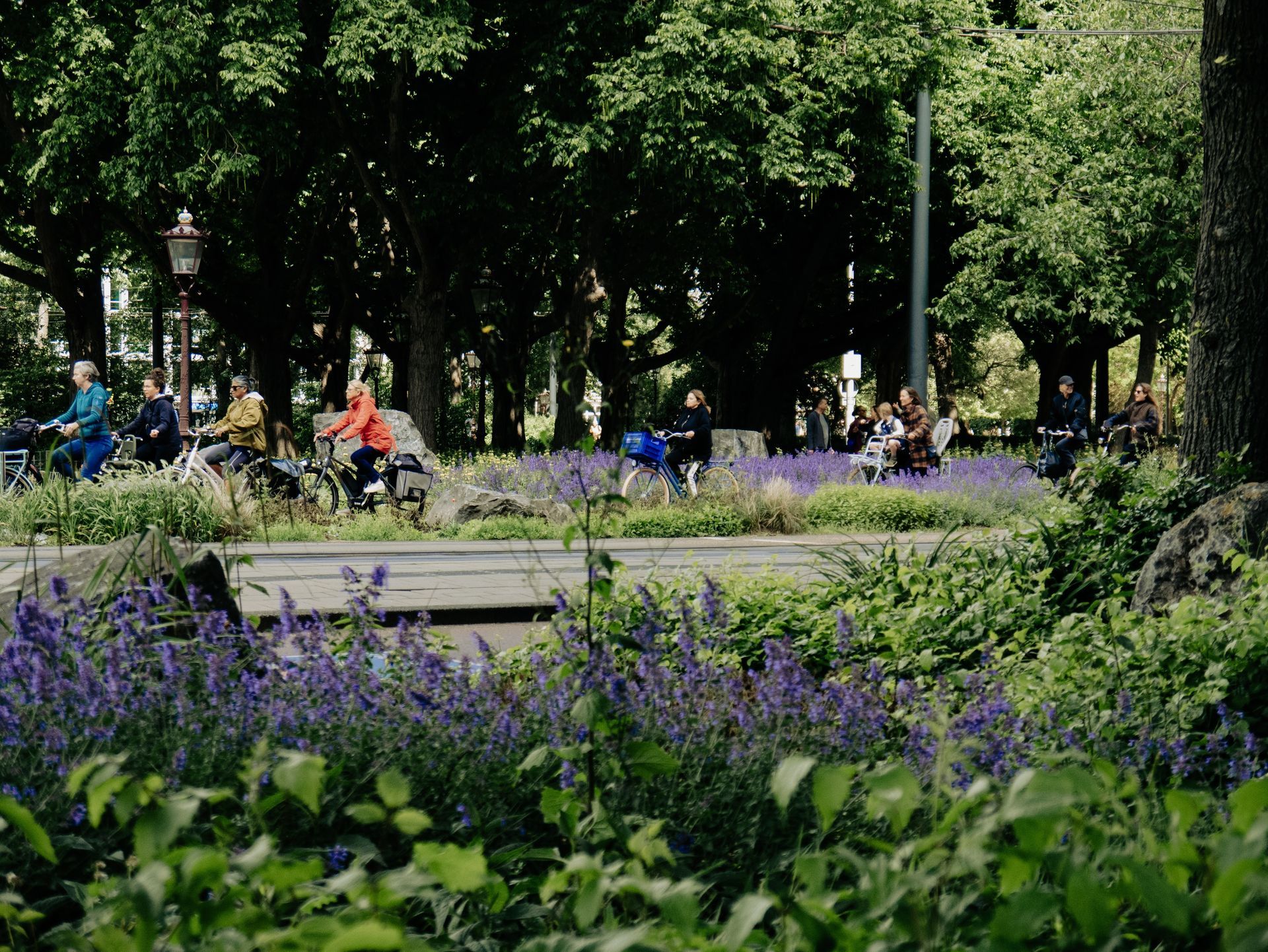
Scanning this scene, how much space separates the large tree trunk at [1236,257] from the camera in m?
7.32

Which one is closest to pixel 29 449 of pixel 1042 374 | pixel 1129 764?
pixel 1129 764

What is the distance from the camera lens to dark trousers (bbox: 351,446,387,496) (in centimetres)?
1628

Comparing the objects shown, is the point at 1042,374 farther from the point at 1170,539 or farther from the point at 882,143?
the point at 1170,539

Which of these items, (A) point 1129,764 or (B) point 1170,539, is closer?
(A) point 1129,764

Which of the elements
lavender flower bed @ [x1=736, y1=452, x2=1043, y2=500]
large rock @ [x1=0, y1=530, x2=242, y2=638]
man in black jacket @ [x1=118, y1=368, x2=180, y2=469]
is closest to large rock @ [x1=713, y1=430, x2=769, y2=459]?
lavender flower bed @ [x1=736, y1=452, x2=1043, y2=500]

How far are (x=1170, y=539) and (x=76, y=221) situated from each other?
26590 mm

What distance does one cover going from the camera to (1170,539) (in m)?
6.15

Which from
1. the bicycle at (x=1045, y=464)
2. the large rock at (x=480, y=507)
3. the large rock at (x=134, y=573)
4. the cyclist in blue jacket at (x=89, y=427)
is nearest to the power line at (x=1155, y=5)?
the bicycle at (x=1045, y=464)

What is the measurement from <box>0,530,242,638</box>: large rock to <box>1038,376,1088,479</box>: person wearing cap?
16666 mm

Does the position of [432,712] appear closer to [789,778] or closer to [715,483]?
[789,778]

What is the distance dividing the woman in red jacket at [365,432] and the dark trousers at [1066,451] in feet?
32.3

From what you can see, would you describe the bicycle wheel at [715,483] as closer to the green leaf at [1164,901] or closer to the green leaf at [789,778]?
the green leaf at [789,778]

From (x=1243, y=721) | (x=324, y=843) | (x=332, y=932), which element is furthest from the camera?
(x=1243, y=721)

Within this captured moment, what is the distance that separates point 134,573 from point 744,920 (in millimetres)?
3201
